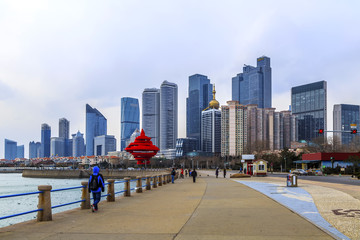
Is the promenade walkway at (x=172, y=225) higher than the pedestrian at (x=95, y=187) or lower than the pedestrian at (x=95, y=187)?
lower

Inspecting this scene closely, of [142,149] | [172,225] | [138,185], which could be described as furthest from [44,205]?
[142,149]

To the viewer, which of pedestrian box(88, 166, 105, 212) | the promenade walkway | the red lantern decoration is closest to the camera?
the promenade walkway

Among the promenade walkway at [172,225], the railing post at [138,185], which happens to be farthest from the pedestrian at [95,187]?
the railing post at [138,185]

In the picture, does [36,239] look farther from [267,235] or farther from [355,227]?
[355,227]

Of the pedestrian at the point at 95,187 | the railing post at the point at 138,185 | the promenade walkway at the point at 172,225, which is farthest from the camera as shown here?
the railing post at the point at 138,185

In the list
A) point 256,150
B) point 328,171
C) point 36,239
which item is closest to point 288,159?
point 328,171

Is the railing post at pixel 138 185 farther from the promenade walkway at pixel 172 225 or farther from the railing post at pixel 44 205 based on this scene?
the railing post at pixel 44 205

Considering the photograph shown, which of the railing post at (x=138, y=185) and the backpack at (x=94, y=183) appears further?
the railing post at (x=138, y=185)

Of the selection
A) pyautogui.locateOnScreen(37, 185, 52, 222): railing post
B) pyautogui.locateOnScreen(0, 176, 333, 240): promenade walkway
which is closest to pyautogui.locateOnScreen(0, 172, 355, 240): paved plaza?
pyautogui.locateOnScreen(0, 176, 333, 240): promenade walkway

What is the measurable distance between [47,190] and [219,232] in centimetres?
561

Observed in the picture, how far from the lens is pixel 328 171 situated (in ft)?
226

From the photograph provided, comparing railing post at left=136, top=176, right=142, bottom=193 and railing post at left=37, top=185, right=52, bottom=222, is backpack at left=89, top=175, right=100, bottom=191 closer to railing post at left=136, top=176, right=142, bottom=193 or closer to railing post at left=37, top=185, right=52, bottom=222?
railing post at left=37, top=185, right=52, bottom=222

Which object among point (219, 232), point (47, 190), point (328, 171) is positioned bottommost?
point (328, 171)

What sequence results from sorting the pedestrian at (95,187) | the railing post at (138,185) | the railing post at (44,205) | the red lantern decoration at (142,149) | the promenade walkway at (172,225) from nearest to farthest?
the promenade walkway at (172,225)
the railing post at (44,205)
the pedestrian at (95,187)
the railing post at (138,185)
the red lantern decoration at (142,149)
